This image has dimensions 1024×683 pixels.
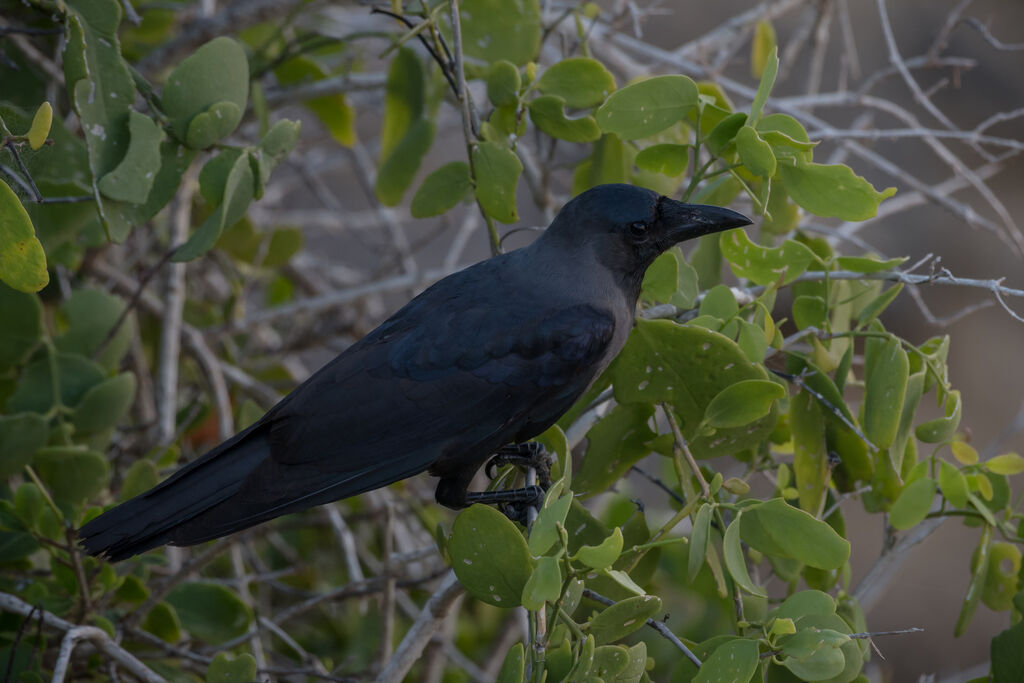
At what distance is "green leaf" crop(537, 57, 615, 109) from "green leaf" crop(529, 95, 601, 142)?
0.13 ft

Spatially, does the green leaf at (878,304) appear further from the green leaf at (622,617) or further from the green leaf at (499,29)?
the green leaf at (499,29)

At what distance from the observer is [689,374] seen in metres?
2.01

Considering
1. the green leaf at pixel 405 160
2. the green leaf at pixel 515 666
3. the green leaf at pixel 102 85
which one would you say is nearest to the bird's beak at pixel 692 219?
the green leaf at pixel 405 160

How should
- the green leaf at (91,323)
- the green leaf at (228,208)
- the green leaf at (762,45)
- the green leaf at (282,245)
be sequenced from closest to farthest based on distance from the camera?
the green leaf at (228,208) → the green leaf at (91,323) → the green leaf at (762,45) → the green leaf at (282,245)

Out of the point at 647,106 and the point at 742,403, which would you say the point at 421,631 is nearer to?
the point at 742,403

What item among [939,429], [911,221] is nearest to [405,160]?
[939,429]

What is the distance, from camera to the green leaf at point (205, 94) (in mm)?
2312

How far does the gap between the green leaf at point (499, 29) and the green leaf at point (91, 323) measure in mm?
1328

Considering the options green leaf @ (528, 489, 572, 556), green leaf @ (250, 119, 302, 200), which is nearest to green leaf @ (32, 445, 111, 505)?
green leaf @ (250, 119, 302, 200)

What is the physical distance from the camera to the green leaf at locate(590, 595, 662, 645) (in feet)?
4.96

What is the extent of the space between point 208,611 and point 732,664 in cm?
A: 168

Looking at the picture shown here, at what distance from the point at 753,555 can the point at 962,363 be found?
14.0 feet

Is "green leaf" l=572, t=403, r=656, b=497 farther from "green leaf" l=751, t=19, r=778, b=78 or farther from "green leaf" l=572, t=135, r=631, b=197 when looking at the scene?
"green leaf" l=751, t=19, r=778, b=78

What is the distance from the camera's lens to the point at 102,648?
7.03ft
